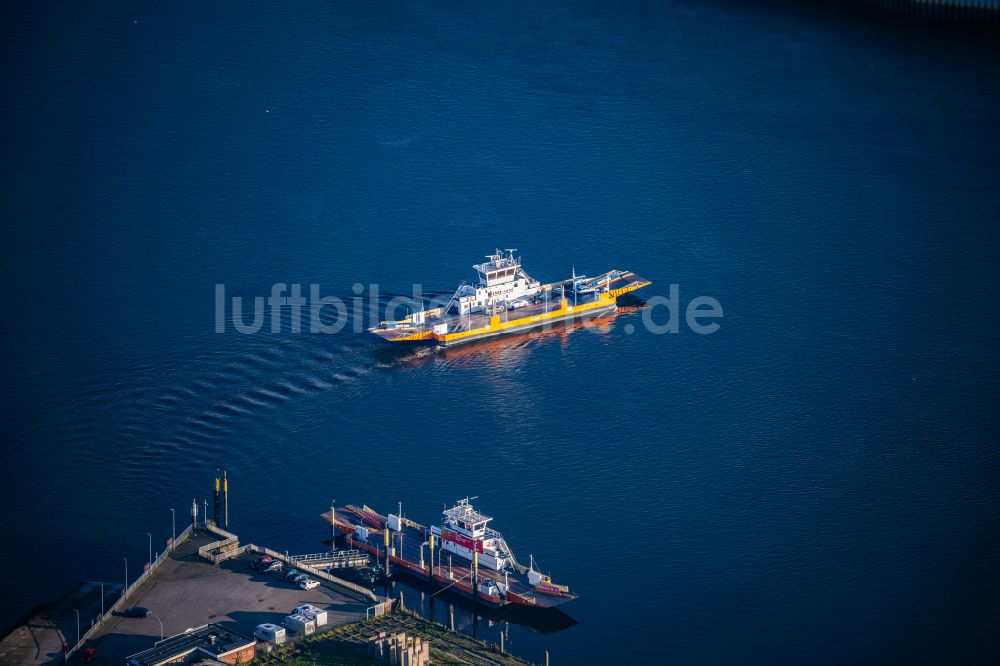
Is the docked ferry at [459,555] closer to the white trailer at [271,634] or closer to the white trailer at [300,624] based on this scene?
the white trailer at [300,624]

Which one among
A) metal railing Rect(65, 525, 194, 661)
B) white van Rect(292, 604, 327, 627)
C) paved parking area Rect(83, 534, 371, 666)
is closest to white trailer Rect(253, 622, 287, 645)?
paved parking area Rect(83, 534, 371, 666)

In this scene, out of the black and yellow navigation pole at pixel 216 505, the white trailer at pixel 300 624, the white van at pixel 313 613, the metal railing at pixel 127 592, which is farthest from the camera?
the black and yellow navigation pole at pixel 216 505

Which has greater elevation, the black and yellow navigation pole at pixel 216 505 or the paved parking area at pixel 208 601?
the black and yellow navigation pole at pixel 216 505

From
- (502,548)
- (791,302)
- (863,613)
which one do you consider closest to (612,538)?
(502,548)

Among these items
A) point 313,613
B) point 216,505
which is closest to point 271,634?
→ point 313,613

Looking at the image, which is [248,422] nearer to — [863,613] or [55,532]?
[55,532]

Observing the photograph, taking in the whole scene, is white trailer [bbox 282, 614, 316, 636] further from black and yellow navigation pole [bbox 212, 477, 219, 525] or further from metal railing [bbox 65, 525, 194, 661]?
black and yellow navigation pole [bbox 212, 477, 219, 525]

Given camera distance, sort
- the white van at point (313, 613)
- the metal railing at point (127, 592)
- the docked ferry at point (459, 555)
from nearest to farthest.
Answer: the metal railing at point (127, 592) → the white van at point (313, 613) → the docked ferry at point (459, 555)

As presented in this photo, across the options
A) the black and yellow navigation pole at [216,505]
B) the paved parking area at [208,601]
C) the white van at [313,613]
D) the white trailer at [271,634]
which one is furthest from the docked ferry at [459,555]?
the white trailer at [271,634]
